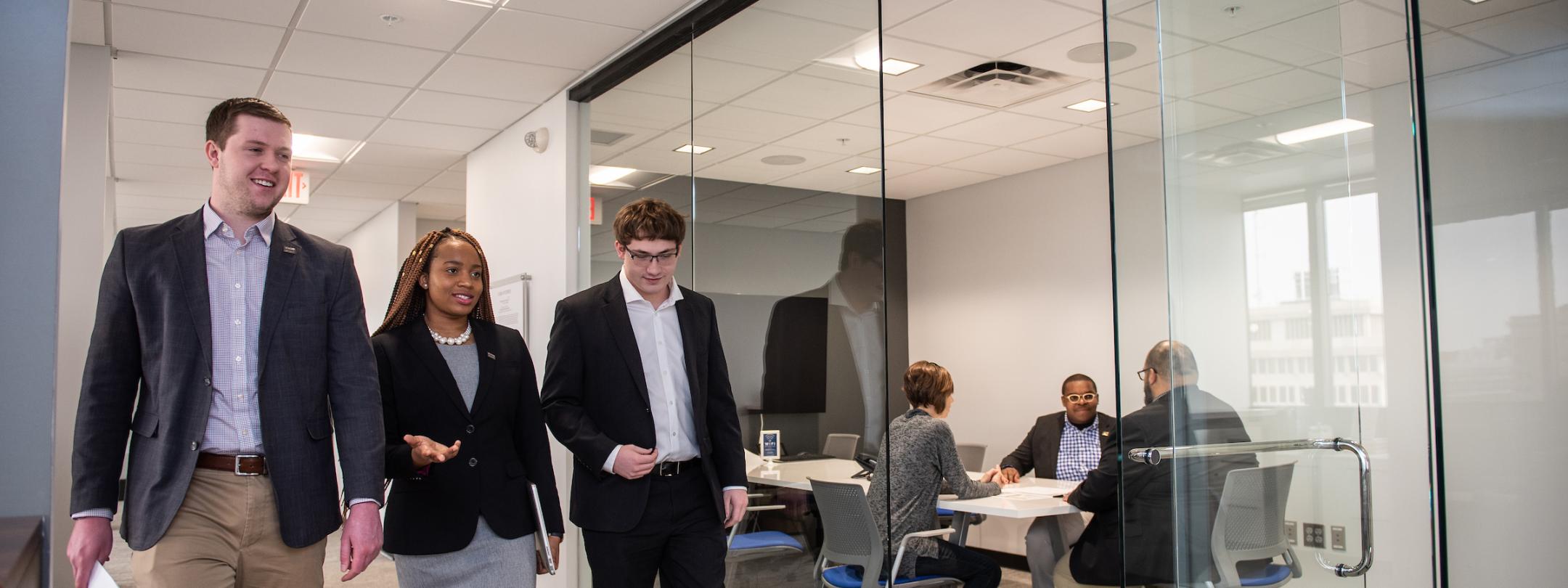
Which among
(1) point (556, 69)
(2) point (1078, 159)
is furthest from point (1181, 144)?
(2) point (1078, 159)

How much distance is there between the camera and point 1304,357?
232 cm

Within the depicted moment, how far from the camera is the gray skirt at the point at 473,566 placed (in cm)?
289

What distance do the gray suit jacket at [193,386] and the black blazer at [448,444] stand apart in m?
0.49

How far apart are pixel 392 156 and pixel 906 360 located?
477 centimetres

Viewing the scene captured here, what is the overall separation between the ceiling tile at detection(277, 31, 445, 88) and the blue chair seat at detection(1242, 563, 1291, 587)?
4.28 metres

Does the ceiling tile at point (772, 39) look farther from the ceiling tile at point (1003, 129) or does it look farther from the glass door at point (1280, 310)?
the ceiling tile at point (1003, 129)

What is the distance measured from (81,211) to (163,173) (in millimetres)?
3256

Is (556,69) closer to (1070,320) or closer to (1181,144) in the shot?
(1181,144)

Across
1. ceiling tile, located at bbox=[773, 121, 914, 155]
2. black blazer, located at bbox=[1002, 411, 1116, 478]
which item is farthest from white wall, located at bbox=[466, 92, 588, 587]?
black blazer, located at bbox=[1002, 411, 1116, 478]

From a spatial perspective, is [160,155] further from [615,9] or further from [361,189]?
[615,9]

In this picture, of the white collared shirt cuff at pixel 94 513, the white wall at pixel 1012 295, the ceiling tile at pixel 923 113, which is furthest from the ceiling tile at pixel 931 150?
the white collared shirt cuff at pixel 94 513

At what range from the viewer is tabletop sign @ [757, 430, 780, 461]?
401cm

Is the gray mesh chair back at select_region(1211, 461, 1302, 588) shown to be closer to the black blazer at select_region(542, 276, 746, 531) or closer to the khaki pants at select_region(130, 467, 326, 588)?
the black blazer at select_region(542, 276, 746, 531)

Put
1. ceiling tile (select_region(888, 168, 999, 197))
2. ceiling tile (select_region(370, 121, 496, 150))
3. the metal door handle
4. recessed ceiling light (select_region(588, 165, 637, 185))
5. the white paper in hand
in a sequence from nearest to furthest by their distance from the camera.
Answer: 1. the white paper in hand
2. the metal door handle
3. recessed ceiling light (select_region(588, 165, 637, 185))
4. ceiling tile (select_region(370, 121, 496, 150))
5. ceiling tile (select_region(888, 168, 999, 197))
